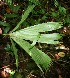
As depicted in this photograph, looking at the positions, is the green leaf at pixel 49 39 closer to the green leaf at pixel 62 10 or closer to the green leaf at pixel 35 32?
the green leaf at pixel 35 32

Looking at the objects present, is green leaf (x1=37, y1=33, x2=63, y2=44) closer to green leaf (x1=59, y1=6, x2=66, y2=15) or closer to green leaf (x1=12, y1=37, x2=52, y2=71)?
green leaf (x1=12, y1=37, x2=52, y2=71)

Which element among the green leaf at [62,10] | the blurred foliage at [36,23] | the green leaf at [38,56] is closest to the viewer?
the green leaf at [38,56]

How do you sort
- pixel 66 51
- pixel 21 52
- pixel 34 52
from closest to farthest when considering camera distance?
pixel 34 52
pixel 21 52
pixel 66 51

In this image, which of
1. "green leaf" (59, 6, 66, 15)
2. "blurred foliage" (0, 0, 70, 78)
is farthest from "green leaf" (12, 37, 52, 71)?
"green leaf" (59, 6, 66, 15)

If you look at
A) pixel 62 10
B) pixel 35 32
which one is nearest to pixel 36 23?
pixel 62 10

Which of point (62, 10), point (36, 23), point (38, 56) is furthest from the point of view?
point (62, 10)

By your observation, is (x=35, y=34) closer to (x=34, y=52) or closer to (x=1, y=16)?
(x=34, y=52)

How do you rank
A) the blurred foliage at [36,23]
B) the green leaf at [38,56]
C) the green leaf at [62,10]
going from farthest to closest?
the green leaf at [62,10], the blurred foliage at [36,23], the green leaf at [38,56]

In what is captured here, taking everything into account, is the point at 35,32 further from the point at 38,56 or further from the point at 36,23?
the point at 36,23

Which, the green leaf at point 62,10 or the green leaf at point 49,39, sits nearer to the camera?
the green leaf at point 49,39

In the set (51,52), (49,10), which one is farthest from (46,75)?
(49,10)

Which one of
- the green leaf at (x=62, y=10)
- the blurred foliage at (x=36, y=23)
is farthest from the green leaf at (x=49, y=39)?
the green leaf at (x=62, y=10)
